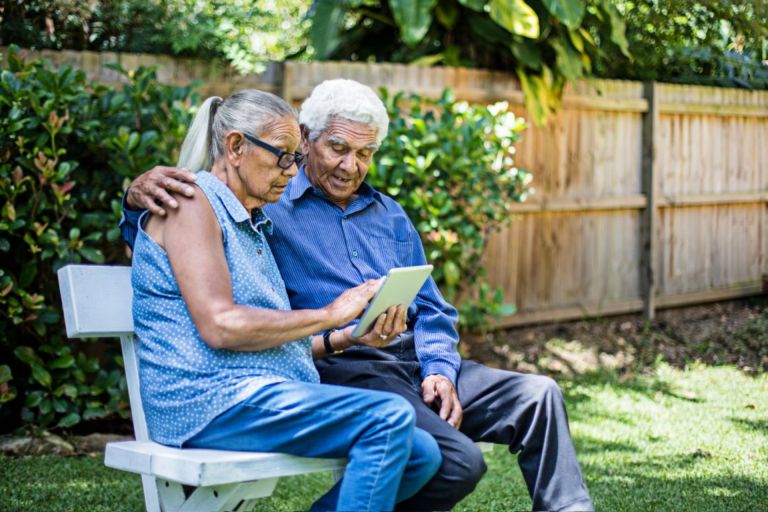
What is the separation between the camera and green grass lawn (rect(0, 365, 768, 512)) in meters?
3.94

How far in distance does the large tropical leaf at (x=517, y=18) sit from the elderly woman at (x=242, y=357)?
4460 millimetres

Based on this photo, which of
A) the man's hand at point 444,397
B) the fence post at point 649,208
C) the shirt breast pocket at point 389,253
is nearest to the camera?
the man's hand at point 444,397

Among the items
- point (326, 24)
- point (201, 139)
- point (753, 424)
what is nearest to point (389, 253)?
point (201, 139)

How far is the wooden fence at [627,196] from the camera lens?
7555 mm

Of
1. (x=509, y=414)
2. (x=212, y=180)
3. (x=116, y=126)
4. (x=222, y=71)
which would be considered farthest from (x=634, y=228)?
(x=212, y=180)

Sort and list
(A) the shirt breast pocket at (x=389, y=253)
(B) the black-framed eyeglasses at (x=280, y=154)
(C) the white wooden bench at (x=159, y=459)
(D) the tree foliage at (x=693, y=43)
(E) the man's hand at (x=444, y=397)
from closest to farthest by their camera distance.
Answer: (C) the white wooden bench at (x=159, y=459) → (B) the black-framed eyeglasses at (x=280, y=154) → (E) the man's hand at (x=444, y=397) → (A) the shirt breast pocket at (x=389, y=253) → (D) the tree foliage at (x=693, y=43)

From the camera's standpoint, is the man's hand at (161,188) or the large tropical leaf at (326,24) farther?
the large tropical leaf at (326,24)

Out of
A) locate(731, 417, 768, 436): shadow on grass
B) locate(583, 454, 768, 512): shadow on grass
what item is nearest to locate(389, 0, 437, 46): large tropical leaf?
locate(731, 417, 768, 436): shadow on grass

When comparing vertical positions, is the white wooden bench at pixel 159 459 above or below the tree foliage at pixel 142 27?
below

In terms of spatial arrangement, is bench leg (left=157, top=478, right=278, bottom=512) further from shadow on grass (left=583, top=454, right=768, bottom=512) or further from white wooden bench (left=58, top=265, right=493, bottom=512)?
shadow on grass (left=583, top=454, right=768, bottom=512)

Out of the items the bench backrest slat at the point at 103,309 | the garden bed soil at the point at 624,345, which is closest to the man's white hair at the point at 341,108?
the bench backrest slat at the point at 103,309

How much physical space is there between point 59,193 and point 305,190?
65.6 inches

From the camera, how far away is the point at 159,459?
2.52m

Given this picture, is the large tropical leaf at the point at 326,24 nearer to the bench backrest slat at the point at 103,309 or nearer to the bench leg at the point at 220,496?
the bench backrest slat at the point at 103,309
